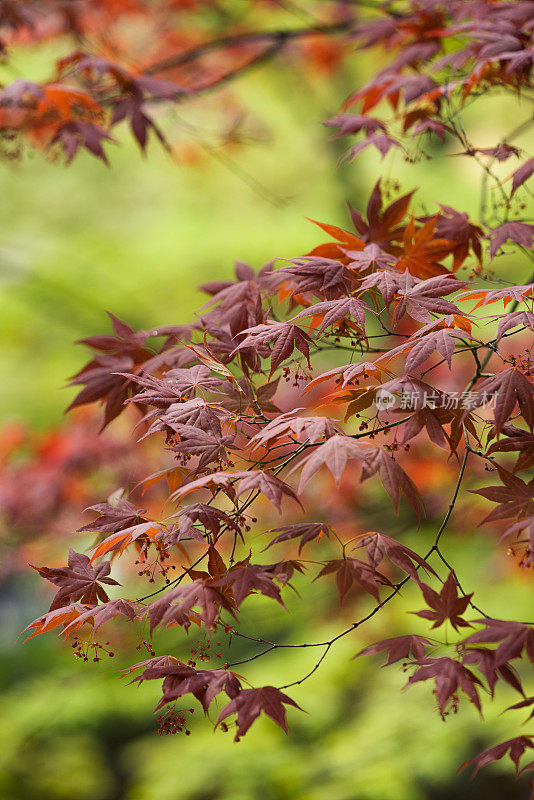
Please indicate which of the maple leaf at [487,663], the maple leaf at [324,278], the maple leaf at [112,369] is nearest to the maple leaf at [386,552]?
the maple leaf at [487,663]

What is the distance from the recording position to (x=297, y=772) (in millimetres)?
2596

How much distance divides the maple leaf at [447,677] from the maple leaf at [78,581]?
1.41 ft

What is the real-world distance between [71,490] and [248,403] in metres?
1.75

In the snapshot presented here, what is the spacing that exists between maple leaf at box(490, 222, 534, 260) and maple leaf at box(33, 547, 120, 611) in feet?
2.61

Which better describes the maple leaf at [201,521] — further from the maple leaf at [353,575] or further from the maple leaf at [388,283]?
the maple leaf at [388,283]

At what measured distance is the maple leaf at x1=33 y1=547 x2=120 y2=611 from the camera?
1000 mm

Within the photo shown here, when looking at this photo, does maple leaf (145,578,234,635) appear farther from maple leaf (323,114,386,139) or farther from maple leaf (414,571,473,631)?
maple leaf (323,114,386,139)

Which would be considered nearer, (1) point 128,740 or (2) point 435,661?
(2) point 435,661

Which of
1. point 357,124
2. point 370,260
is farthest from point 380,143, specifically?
point 370,260

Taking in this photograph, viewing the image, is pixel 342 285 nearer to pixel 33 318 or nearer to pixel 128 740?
pixel 128 740

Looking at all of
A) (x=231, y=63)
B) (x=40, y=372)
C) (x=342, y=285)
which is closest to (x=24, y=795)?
(x=40, y=372)

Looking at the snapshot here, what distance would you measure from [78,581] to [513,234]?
89 cm

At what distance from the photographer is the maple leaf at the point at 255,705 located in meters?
0.91

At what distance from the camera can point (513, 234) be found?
123 centimetres
